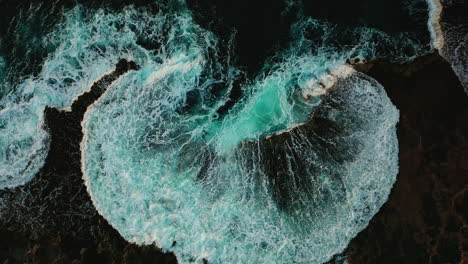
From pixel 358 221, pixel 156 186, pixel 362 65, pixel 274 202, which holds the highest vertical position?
pixel 362 65

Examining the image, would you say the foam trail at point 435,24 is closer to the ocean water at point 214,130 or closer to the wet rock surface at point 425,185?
the ocean water at point 214,130

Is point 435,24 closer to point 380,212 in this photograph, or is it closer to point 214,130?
point 380,212

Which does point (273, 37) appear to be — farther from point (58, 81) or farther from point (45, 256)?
point (45, 256)

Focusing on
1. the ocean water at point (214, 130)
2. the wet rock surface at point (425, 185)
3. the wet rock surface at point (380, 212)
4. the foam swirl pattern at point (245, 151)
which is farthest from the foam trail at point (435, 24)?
the wet rock surface at point (380, 212)

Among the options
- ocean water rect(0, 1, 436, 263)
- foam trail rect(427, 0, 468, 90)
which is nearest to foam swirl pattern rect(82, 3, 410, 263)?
ocean water rect(0, 1, 436, 263)

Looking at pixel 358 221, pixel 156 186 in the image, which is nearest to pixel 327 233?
pixel 358 221

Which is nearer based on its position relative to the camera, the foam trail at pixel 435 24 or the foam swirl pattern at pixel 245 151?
the foam swirl pattern at pixel 245 151
